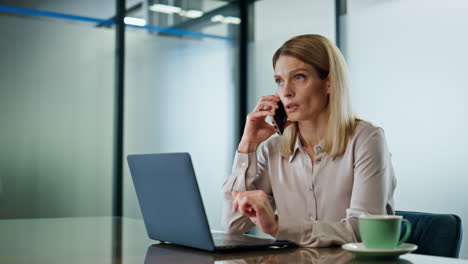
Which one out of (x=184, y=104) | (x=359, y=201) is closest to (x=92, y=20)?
(x=184, y=104)

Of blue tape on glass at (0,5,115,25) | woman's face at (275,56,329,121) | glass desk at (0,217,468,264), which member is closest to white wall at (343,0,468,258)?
woman's face at (275,56,329,121)

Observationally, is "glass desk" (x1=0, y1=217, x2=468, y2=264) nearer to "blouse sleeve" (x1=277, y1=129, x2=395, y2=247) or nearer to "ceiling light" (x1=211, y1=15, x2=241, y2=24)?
"blouse sleeve" (x1=277, y1=129, x2=395, y2=247)

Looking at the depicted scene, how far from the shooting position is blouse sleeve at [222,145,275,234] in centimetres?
185

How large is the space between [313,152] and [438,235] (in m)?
0.46

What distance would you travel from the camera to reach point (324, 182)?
72.9 inches

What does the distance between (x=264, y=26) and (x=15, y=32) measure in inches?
80.5

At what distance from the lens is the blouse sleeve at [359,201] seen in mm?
1452

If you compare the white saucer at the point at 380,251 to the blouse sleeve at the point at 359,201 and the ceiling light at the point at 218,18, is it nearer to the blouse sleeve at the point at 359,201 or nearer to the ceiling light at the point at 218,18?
the blouse sleeve at the point at 359,201

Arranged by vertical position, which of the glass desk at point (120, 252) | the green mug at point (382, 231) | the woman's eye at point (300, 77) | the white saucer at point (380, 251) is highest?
the woman's eye at point (300, 77)

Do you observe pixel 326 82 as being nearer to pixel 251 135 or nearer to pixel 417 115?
pixel 251 135

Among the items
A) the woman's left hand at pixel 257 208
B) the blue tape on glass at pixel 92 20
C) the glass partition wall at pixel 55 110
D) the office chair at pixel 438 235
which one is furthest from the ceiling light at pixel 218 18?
the woman's left hand at pixel 257 208

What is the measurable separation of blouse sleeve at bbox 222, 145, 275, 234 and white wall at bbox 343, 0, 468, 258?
1795 mm

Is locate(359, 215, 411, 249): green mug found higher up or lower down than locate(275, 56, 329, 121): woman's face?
lower down

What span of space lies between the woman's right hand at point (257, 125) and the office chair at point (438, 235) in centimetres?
56
